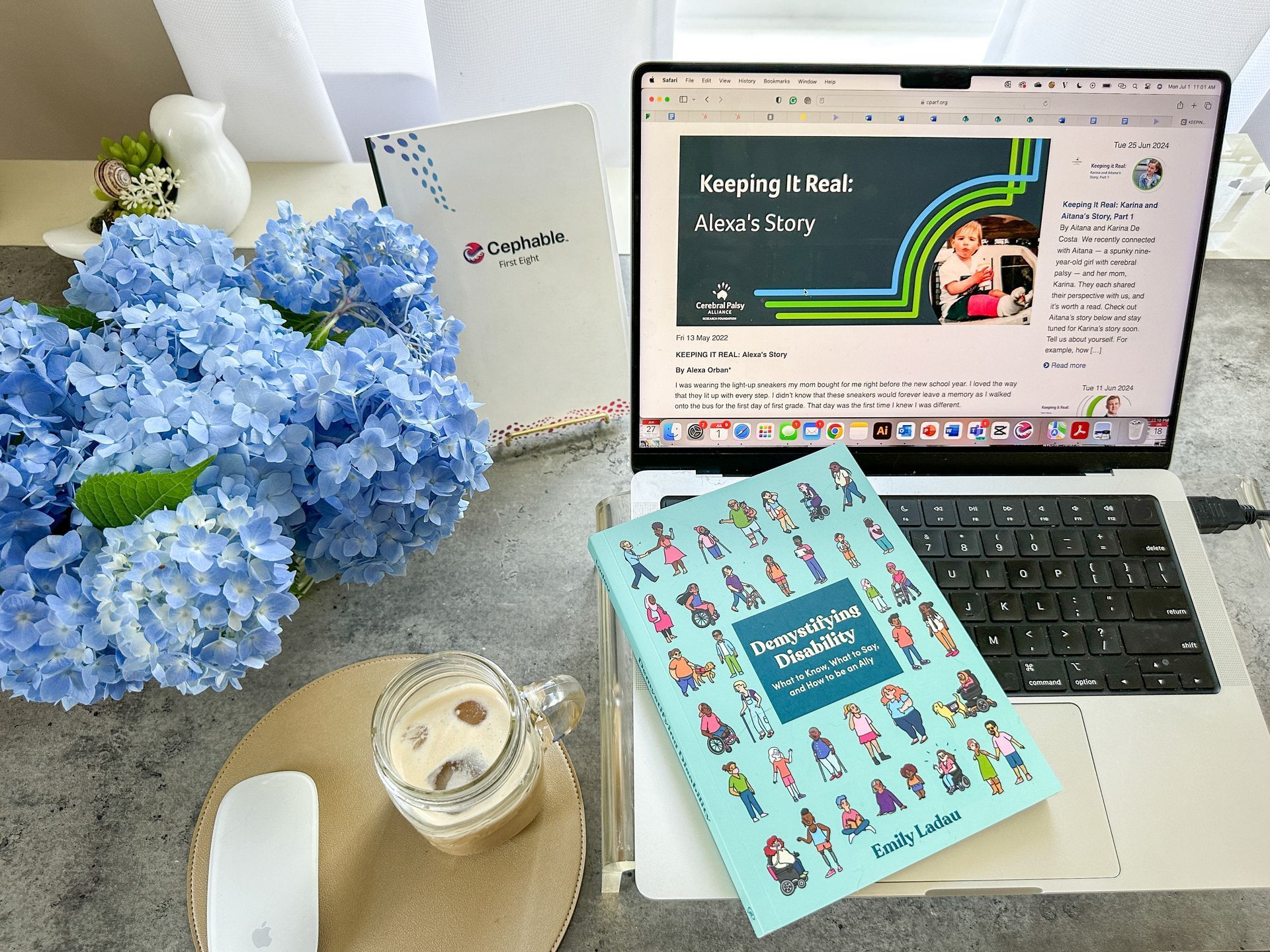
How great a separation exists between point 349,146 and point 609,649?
951 mm

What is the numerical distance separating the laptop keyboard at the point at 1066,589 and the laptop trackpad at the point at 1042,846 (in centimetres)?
7

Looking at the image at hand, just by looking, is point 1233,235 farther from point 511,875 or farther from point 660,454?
point 511,875

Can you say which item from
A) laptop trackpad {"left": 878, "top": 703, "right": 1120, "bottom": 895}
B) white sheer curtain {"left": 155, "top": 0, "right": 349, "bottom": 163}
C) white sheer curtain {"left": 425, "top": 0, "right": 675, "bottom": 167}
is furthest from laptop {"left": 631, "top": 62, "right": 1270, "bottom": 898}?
white sheer curtain {"left": 425, "top": 0, "right": 675, "bottom": 167}

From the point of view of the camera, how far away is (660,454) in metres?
0.67

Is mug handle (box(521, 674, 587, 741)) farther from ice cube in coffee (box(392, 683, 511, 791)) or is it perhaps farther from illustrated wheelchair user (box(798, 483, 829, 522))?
illustrated wheelchair user (box(798, 483, 829, 522))

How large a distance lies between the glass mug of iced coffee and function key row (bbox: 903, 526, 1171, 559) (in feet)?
0.93

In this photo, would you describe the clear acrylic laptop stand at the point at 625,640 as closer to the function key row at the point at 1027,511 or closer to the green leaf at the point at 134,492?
the function key row at the point at 1027,511

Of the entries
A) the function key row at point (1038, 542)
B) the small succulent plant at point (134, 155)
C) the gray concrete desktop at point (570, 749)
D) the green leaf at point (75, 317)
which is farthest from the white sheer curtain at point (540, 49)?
the function key row at point (1038, 542)

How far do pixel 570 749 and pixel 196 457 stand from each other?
34cm

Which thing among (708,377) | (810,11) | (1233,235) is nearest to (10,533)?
(708,377)

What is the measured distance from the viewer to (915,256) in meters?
0.62

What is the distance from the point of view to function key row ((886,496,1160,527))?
2.11 feet

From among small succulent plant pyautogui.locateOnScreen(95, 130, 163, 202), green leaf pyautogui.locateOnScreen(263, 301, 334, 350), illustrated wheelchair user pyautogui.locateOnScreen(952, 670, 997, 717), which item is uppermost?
small succulent plant pyautogui.locateOnScreen(95, 130, 163, 202)

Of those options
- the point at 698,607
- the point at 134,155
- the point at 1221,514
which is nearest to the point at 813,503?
the point at 698,607
